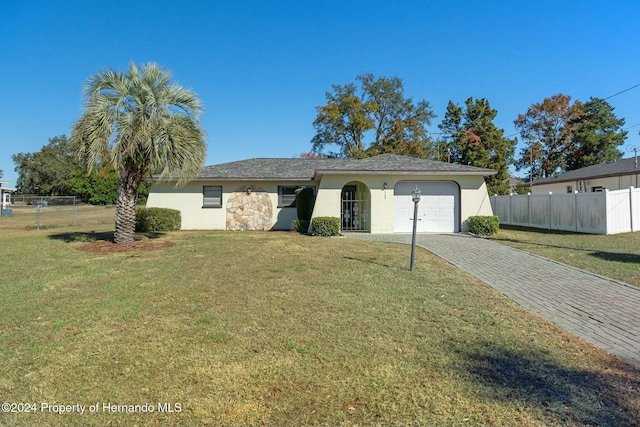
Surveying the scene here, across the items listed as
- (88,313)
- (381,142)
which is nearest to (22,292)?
(88,313)

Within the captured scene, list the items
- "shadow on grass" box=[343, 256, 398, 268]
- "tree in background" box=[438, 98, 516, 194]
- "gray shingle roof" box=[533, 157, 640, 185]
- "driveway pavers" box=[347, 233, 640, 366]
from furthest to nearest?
"tree in background" box=[438, 98, 516, 194]
"gray shingle roof" box=[533, 157, 640, 185]
"shadow on grass" box=[343, 256, 398, 268]
"driveway pavers" box=[347, 233, 640, 366]

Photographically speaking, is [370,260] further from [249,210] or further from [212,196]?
[212,196]

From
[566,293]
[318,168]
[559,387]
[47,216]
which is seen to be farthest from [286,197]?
[47,216]

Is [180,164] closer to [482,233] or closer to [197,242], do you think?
[197,242]

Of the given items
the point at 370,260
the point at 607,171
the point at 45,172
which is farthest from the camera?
the point at 45,172

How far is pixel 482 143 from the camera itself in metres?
35.1

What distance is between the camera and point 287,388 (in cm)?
296

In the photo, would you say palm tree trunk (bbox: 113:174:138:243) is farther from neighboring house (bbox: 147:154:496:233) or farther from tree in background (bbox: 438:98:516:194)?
tree in background (bbox: 438:98:516:194)

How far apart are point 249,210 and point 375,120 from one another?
24.5m

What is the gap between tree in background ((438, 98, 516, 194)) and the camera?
113 ft

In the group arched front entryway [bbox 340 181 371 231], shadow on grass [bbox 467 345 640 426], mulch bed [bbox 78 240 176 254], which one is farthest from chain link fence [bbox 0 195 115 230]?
shadow on grass [bbox 467 345 640 426]

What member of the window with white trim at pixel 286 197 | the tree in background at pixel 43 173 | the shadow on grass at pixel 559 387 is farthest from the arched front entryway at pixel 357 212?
the tree in background at pixel 43 173

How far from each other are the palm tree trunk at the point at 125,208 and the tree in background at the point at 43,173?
55.2m

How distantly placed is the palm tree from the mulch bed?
0.40 meters
